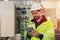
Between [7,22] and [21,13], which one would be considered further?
[21,13]

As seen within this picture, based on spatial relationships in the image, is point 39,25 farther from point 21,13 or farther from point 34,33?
point 21,13

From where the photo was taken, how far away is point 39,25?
1.29 metres

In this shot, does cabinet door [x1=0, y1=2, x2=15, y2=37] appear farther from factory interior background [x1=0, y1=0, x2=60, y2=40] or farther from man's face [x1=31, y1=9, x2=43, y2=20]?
man's face [x1=31, y1=9, x2=43, y2=20]

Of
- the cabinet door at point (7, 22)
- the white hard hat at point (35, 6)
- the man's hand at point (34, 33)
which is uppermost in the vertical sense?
the white hard hat at point (35, 6)

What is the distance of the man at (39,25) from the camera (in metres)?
1.28

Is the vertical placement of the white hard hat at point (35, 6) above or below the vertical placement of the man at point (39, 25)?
above

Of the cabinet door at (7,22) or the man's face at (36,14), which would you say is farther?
the man's face at (36,14)

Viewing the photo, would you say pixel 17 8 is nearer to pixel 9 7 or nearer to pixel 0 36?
pixel 9 7

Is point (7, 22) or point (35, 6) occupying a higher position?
point (35, 6)

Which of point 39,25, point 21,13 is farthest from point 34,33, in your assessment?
point 21,13

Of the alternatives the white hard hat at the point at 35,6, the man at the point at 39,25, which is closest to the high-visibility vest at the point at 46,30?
the man at the point at 39,25

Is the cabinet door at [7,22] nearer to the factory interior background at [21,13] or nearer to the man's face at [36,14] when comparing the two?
the factory interior background at [21,13]

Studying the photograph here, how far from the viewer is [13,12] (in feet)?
3.98

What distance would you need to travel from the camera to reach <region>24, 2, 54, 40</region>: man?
1.28 meters
